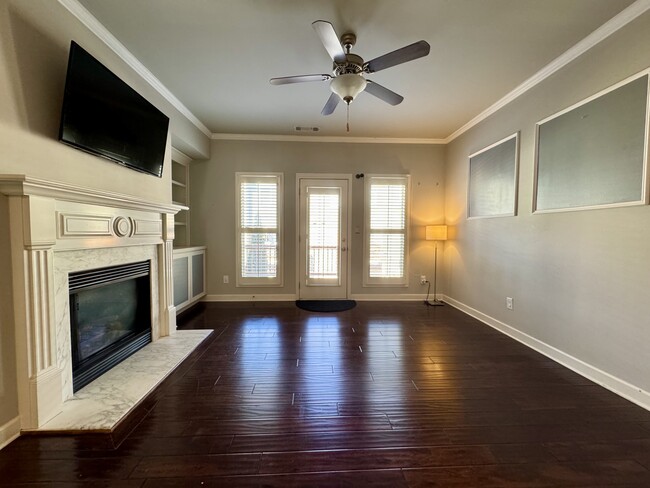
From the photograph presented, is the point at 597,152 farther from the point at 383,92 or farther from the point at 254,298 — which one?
the point at 254,298

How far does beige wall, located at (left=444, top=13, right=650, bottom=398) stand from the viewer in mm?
1855

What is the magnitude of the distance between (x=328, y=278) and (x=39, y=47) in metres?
3.89

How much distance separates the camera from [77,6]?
186 centimetres

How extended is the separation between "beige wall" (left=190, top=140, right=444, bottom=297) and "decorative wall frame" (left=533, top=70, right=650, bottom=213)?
76.6 inches

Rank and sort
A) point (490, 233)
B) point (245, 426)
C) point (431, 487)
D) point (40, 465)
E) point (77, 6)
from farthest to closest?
point (490, 233), point (77, 6), point (245, 426), point (40, 465), point (431, 487)

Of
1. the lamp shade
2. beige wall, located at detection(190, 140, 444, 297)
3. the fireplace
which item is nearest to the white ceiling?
beige wall, located at detection(190, 140, 444, 297)

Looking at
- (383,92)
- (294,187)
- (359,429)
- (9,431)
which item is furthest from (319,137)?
(9,431)

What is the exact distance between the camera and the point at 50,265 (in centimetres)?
163

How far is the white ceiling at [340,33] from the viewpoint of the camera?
1854mm

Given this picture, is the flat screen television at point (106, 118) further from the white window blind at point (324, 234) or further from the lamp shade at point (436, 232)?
the lamp shade at point (436, 232)

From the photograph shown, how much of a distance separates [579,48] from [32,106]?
3.96 metres

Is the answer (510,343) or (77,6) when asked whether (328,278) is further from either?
(77,6)

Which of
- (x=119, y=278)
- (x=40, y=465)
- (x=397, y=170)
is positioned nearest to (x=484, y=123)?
(x=397, y=170)

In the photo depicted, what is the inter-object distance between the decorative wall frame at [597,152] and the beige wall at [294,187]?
194cm
